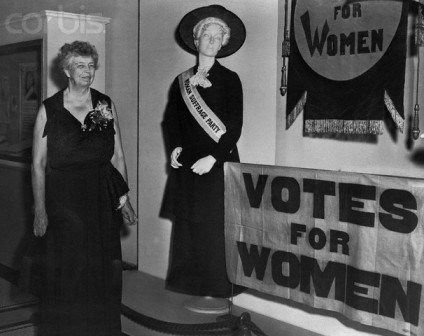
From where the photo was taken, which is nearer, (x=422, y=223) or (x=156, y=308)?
(x=422, y=223)

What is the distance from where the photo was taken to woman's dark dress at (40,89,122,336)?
116 inches

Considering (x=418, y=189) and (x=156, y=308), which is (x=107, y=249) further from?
(x=418, y=189)

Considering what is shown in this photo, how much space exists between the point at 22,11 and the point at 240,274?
1.70 metres

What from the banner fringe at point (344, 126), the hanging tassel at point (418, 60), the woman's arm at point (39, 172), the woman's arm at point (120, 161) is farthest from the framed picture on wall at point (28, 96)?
the hanging tassel at point (418, 60)

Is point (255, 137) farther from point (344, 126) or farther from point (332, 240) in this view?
point (332, 240)

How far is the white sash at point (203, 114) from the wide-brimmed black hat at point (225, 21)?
0.85 ft

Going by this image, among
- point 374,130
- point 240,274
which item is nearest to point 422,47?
point 374,130

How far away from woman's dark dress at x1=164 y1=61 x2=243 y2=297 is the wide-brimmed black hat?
139 millimetres

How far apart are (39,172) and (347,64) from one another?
4.93ft

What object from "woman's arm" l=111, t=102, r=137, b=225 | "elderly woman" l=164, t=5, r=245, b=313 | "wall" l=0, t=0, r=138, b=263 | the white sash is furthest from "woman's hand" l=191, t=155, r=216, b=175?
"wall" l=0, t=0, r=138, b=263

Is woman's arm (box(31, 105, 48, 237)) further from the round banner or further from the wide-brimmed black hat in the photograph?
the round banner

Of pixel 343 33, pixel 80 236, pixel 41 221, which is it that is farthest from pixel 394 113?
pixel 41 221

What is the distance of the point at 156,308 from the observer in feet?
12.3

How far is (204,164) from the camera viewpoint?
3.33 meters
